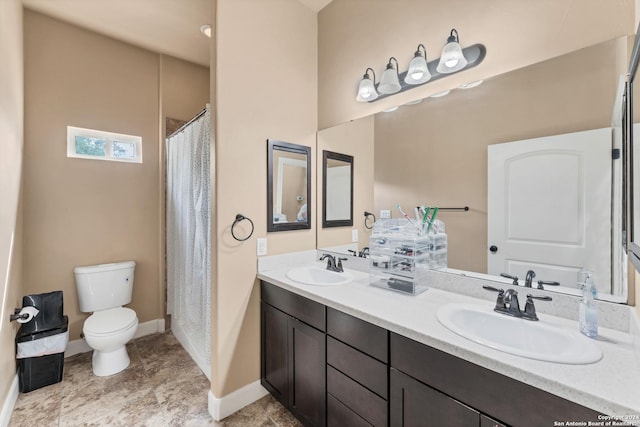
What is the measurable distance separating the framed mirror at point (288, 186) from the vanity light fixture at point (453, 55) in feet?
3.67

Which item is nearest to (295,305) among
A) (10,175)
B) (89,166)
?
(10,175)

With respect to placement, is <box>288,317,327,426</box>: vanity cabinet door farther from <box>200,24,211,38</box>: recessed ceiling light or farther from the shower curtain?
<box>200,24,211,38</box>: recessed ceiling light

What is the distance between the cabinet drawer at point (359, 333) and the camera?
3.92 feet

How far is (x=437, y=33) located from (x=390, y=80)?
1.11 feet

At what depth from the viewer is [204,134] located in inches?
85.4

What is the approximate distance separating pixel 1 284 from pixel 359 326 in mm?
2044

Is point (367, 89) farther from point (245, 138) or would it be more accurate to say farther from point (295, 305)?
point (295, 305)

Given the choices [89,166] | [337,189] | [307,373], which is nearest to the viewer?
[307,373]

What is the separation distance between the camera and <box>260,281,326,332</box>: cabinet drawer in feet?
4.97

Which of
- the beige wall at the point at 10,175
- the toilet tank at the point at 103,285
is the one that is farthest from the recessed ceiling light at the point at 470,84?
the toilet tank at the point at 103,285

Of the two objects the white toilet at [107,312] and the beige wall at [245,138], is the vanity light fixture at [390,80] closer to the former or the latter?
the beige wall at [245,138]

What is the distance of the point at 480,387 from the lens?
0.90 meters

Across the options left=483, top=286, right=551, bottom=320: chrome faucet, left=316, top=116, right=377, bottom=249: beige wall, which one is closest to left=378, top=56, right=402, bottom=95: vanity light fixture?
left=316, top=116, right=377, bottom=249: beige wall

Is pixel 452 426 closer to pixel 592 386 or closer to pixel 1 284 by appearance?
pixel 592 386
